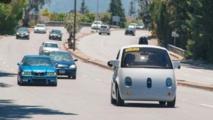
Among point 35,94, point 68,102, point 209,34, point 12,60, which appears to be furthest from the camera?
point 209,34

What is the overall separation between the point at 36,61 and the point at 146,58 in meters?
12.8

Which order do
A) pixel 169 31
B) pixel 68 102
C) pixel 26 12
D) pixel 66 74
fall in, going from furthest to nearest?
pixel 26 12 → pixel 169 31 → pixel 66 74 → pixel 68 102

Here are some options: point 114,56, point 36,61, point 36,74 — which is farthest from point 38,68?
point 114,56

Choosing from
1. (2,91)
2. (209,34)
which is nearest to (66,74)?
(2,91)

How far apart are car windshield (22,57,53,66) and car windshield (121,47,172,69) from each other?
12213 millimetres

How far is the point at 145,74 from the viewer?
67.2 feet

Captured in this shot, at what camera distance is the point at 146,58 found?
2105 cm

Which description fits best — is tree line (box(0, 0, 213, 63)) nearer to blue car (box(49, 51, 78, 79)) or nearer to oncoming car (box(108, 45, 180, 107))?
blue car (box(49, 51, 78, 79))

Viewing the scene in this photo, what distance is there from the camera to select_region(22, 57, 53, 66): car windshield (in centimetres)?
3278

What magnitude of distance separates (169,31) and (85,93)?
69.0 meters

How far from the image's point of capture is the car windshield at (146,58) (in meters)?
20.9

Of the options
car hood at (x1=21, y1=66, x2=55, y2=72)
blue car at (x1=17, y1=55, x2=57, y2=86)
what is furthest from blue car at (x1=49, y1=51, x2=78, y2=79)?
car hood at (x1=21, y1=66, x2=55, y2=72)

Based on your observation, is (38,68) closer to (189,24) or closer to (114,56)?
(189,24)

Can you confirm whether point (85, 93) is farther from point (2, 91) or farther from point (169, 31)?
point (169, 31)
